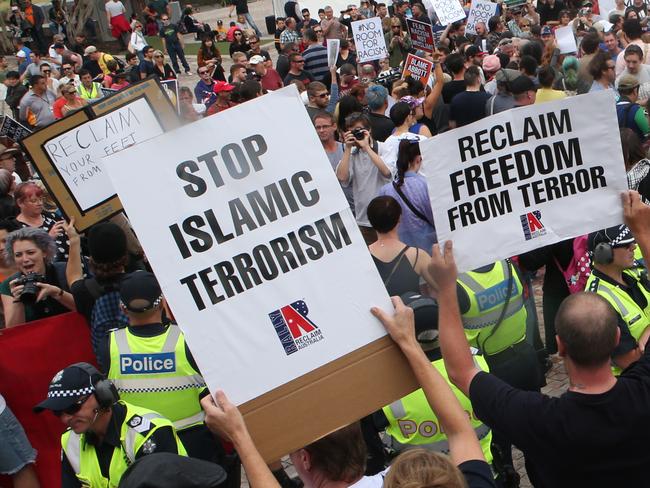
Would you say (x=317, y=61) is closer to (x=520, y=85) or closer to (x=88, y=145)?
(x=520, y=85)

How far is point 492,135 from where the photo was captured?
391cm

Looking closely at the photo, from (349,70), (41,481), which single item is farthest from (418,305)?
(349,70)

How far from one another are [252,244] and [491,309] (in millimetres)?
2338

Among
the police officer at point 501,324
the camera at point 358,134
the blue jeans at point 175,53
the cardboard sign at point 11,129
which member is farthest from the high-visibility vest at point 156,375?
the blue jeans at point 175,53

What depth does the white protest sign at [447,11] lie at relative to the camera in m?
17.2

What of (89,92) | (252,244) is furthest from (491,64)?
(252,244)

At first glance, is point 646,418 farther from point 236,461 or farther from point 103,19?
point 103,19

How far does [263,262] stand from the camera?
3285 millimetres

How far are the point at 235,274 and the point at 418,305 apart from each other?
133cm

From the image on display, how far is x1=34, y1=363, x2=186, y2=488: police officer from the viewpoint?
4.01 meters

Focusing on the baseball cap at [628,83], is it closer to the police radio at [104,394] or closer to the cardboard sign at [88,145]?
the cardboard sign at [88,145]

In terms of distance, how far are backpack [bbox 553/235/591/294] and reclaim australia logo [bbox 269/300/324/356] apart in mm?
3106

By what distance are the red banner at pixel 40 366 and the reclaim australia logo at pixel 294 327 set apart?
9.30 feet

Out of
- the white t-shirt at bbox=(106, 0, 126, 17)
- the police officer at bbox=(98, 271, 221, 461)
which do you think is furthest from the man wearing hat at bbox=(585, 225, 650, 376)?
the white t-shirt at bbox=(106, 0, 126, 17)
